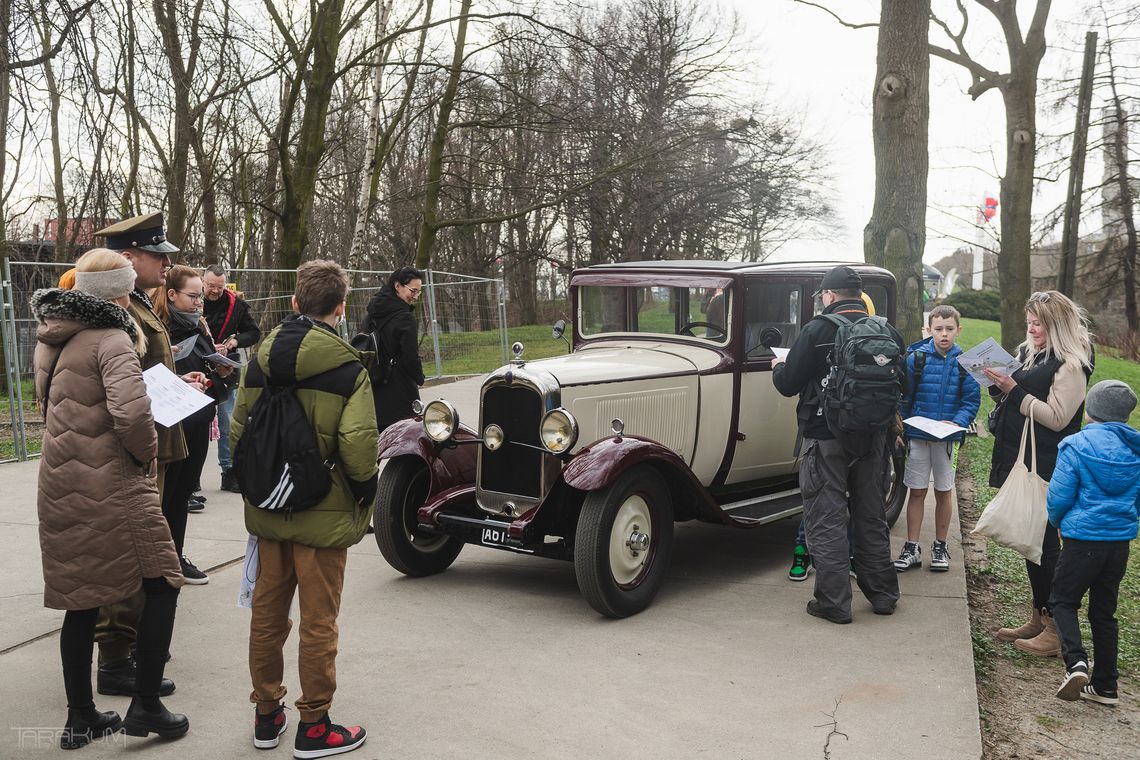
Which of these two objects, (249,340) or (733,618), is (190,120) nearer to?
(249,340)

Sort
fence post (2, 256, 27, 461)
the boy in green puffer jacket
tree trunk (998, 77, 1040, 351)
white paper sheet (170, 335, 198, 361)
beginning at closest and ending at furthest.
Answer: the boy in green puffer jacket < white paper sheet (170, 335, 198, 361) < fence post (2, 256, 27, 461) < tree trunk (998, 77, 1040, 351)

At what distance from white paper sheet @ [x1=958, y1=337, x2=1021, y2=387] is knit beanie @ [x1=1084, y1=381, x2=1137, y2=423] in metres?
0.70

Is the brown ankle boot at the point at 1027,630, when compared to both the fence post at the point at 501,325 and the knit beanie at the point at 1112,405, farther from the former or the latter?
the fence post at the point at 501,325

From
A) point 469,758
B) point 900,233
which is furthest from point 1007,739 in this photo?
point 900,233

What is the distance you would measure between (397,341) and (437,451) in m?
1.50

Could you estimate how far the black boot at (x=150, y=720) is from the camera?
12.5 ft

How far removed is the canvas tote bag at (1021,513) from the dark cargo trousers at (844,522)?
2.25ft

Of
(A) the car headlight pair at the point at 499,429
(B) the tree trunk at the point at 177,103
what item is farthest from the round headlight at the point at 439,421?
(B) the tree trunk at the point at 177,103

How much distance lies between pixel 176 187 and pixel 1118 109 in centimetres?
2304

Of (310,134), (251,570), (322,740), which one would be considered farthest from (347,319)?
(322,740)

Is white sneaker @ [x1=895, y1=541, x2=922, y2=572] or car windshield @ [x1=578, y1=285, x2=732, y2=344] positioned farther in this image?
car windshield @ [x1=578, y1=285, x2=732, y2=344]

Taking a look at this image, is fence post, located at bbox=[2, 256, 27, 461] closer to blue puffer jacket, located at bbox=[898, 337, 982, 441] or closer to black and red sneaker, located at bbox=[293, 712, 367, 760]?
black and red sneaker, located at bbox=[293, 712, 367, 760]

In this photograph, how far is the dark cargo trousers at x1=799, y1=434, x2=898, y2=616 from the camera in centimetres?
540

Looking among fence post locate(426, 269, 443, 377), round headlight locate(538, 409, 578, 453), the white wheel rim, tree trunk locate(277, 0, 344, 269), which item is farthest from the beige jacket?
fence post locate(426, 269, 443, 377)
